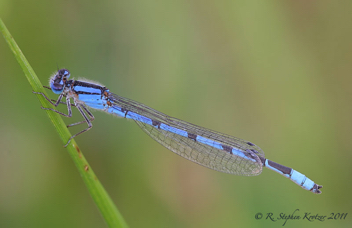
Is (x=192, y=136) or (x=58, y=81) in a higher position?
(x=58, y=81)

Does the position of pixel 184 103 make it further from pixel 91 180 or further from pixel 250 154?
pixel 91 180

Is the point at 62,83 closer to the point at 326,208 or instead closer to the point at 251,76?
the point at 251,76

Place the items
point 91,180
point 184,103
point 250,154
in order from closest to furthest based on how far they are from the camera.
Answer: point 91,180 < point 250,154 < point 184,103

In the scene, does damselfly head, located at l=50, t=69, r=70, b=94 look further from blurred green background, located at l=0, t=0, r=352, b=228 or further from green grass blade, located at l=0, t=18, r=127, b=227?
green grass blade, located at l=0, t=18, r=127, b=227

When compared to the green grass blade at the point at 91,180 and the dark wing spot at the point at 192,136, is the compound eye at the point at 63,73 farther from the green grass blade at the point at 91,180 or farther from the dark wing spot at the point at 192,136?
the dark wing spot at the point at 192,136

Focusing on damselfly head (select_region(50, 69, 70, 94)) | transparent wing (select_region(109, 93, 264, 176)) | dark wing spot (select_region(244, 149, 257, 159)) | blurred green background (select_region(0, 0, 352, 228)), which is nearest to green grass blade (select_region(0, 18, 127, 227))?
damselfly head (select_region(50, 69, 70, 94))

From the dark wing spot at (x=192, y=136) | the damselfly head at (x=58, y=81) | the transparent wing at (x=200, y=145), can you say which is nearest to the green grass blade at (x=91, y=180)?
the damselfly head at (x=58, y=81)

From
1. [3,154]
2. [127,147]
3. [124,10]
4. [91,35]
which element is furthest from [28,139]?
[124,10]

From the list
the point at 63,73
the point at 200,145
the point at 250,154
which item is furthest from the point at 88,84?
the point at 250,154
